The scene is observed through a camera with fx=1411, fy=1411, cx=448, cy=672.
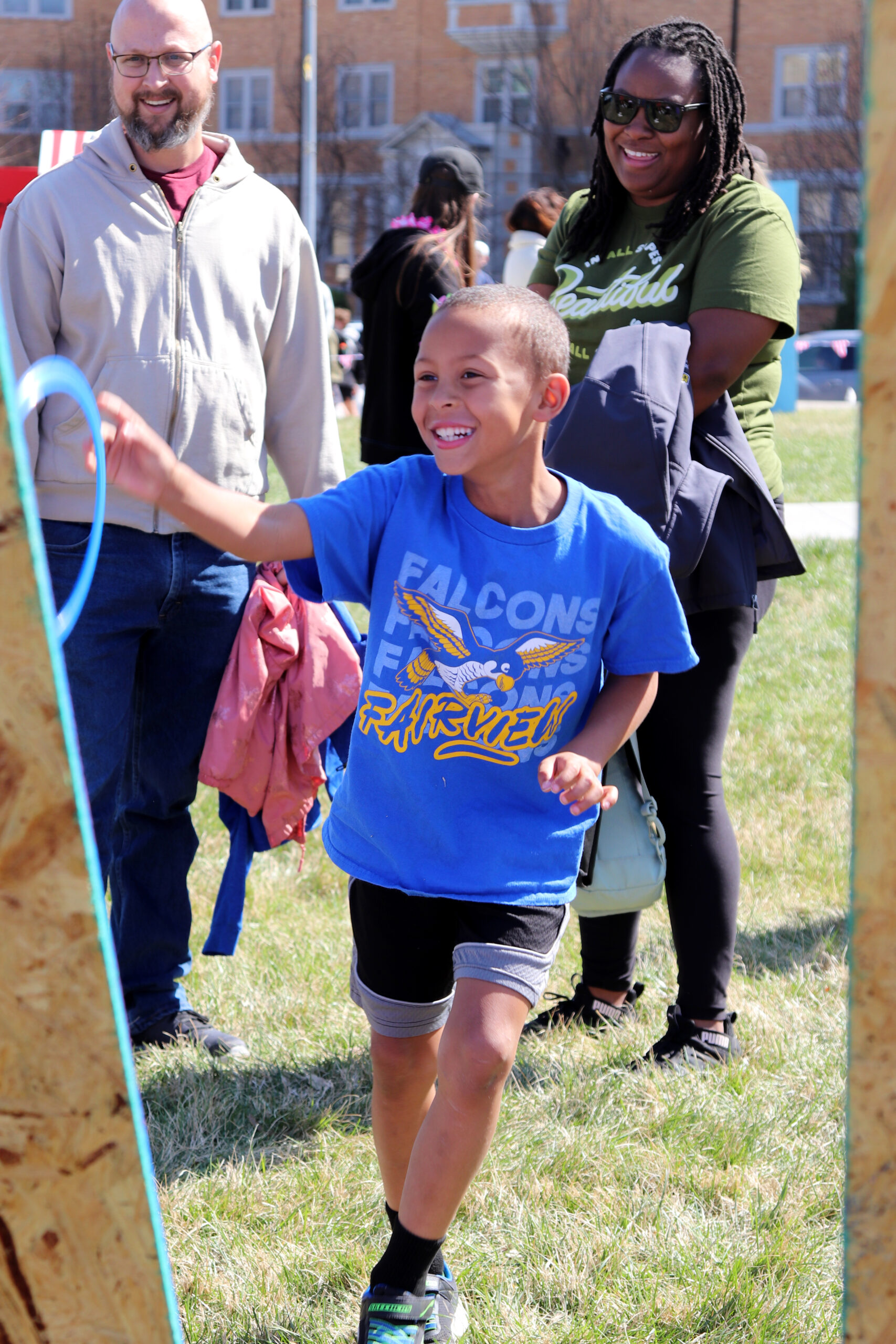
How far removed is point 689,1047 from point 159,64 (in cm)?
230

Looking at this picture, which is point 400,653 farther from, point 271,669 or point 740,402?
point 740,402

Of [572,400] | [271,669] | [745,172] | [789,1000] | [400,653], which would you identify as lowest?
[789,1000]

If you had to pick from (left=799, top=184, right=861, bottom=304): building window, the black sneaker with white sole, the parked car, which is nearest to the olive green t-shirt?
the black sneaker with white sole

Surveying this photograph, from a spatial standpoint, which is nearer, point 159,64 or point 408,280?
point 159,64

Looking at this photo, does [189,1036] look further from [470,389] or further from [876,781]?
[876,781]

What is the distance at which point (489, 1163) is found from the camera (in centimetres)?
262

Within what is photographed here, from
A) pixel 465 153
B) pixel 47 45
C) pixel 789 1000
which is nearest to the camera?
pixel 789 1000

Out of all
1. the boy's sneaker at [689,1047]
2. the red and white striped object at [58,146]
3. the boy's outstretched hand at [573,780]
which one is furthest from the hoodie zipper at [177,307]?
the red and white striped object at [58,146]

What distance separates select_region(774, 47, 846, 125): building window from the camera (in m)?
40.4

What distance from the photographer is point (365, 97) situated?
45.2 metres

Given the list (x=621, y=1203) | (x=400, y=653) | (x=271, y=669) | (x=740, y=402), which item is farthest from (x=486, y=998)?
(x=740, y=402)

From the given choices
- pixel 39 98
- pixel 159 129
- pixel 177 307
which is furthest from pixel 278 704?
pixel 39 98

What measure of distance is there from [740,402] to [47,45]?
46.9 meters

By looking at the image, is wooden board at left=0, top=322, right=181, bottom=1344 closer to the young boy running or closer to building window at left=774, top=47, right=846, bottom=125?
the young boy running
